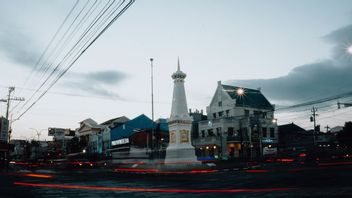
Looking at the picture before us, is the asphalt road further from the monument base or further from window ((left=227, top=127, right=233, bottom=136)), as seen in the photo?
window ((left=227, top=127, right=233, bottom=136))

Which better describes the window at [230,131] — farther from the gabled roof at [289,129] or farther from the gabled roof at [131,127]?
the gabled roof at [131,127]

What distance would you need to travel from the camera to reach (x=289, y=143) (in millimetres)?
65625

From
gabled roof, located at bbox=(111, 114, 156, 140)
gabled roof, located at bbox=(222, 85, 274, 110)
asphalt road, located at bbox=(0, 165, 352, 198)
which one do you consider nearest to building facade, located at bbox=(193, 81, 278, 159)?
gabled roof, located at bbox=(222, 85, 274, 110)

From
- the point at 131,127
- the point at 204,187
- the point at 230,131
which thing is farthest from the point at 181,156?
the point at 131,127

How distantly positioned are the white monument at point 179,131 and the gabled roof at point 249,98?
27.3m

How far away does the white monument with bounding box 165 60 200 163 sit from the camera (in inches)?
1296

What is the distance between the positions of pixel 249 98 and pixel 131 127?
26390 mm

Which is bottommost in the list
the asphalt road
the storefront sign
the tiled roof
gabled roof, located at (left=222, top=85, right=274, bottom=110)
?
the storefront sign

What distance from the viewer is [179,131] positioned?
33531 millimetres

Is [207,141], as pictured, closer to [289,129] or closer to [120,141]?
[120,141]

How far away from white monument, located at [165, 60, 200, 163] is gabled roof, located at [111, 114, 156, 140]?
3486cm

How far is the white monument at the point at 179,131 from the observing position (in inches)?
1296

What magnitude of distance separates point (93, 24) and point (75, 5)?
3.59 ft

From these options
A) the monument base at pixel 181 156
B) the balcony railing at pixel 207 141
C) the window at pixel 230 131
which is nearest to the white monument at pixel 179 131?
the monument base at pixel 181 156
